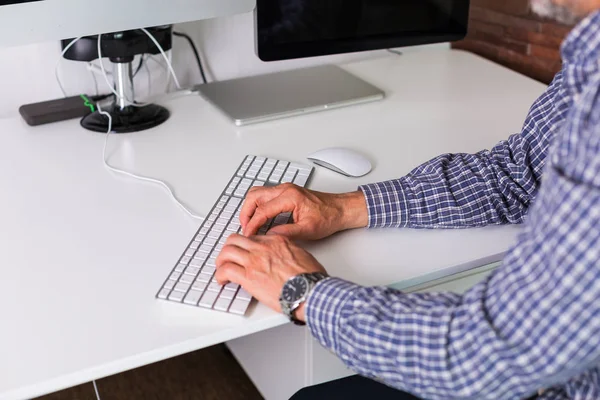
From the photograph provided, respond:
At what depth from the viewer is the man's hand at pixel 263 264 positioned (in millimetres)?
838

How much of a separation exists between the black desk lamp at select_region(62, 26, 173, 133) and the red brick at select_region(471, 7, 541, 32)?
83cm

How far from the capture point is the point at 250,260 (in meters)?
0.86

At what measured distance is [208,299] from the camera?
839mm

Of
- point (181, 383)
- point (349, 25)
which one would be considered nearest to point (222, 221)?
point (349, 25)

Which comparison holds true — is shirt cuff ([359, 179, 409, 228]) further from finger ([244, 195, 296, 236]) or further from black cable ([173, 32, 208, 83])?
black cable ([173, 32, 208, 83])

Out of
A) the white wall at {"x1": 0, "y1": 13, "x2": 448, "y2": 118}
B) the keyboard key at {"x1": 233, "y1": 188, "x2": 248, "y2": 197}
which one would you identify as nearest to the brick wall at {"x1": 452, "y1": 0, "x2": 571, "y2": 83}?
the white wall at {"x1": 0, "y1": 13, "x2": 448, "y2": 118}

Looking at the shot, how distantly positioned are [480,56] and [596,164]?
1240 millimetres

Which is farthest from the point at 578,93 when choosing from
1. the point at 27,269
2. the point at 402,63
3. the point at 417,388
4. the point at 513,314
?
the point at 402,63

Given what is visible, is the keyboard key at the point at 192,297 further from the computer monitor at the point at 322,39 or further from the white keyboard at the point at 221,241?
the computer monitor at the point at 322,39

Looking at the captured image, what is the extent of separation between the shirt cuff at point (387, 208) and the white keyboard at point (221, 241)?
0.39 ft

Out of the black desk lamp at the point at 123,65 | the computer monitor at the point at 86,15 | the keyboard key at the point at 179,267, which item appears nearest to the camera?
the keyboard key at the point at 179,267

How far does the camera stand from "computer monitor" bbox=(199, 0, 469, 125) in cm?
132

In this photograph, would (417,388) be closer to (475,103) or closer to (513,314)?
(513,314)

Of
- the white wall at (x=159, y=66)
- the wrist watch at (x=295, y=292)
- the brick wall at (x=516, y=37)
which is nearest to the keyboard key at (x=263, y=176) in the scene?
the wrist watch at (x=295, y=292)
